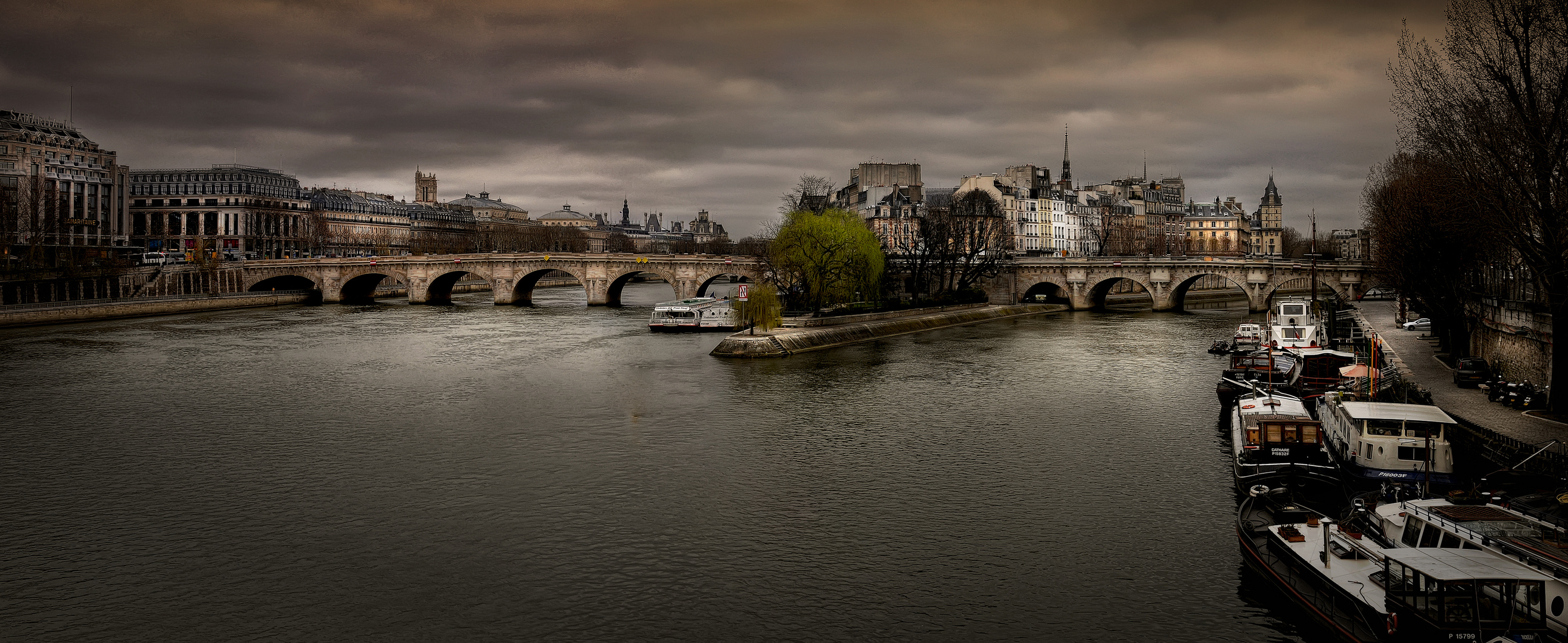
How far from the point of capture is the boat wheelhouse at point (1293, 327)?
5172 centimetres

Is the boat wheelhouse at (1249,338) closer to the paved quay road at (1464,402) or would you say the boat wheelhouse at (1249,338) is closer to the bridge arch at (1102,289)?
the paved quay road at (1464,402)

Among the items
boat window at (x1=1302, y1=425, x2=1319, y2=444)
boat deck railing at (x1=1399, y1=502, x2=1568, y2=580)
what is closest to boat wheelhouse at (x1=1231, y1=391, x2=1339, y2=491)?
boat window at (x1=1302, y1=425, x2=1319, y2=444)

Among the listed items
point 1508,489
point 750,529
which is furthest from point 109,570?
point 1508,489

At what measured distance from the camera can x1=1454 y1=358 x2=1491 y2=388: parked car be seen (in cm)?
3447

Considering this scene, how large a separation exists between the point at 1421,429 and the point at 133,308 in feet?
300

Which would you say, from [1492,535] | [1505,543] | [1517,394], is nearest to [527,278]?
[1517,394]

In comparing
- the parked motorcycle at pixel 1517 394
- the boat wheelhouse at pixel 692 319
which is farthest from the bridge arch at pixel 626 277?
the parked motorcycle at pixel 1517 394

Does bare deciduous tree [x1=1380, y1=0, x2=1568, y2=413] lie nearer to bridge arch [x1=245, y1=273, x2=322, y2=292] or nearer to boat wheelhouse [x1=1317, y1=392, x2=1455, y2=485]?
boat wheelhouse [x1=1317, y1=392, x2=1455, y2=485]

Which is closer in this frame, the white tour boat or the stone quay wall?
the white tour boat

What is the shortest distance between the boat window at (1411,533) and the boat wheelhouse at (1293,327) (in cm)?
3111

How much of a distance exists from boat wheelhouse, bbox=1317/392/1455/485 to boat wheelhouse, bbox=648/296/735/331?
5284cm

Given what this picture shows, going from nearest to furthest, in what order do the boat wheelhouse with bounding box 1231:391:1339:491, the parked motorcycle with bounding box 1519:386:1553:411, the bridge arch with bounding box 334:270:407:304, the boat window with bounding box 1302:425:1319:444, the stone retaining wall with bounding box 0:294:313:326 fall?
the boat wheelhouse with bounding box 1231:391:1339:491 → the boat window with bounding box 1302:425:1319:444 → the parked motorcycle with bounding box 1519:386:1553:411 → the stone retaining wall with bounding box 0:294:313:326 → the bridge arch with bounding box 334:270:407:304

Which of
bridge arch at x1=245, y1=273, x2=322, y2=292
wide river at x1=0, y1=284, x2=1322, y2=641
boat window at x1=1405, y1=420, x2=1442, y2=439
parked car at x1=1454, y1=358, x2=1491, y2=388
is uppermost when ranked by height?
bridge arch at x1=245, y1=273, x2=322, y2=292

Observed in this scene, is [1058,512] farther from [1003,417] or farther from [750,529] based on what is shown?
[1003,417]
